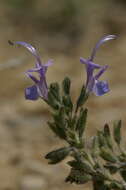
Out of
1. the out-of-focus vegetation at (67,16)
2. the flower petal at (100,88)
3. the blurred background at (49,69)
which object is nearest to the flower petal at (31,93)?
the flower petal at (100,88)

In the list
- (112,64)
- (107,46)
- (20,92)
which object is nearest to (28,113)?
(20,92)

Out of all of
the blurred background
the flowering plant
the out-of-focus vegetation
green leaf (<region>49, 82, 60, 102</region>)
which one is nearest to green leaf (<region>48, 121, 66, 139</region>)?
the flowering plant

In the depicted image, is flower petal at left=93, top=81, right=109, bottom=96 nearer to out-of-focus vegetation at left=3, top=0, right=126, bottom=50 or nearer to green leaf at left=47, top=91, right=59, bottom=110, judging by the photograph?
green leaf at left=47, top=91, right=59, bottom=110

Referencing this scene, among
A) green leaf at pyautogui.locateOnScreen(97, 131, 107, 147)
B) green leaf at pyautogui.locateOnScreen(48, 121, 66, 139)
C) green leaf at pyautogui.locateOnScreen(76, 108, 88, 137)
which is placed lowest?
green leaf at pyautogui.locateOnScreen(97, 131, 107, 147)

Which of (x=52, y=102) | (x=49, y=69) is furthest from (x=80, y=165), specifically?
(x=49, y=69)

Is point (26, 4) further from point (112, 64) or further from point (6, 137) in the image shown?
point (6, 137)

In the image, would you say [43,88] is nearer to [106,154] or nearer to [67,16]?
[106,154]

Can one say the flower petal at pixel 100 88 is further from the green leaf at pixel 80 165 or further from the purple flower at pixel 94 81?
the green leaf at pixel 80 165
